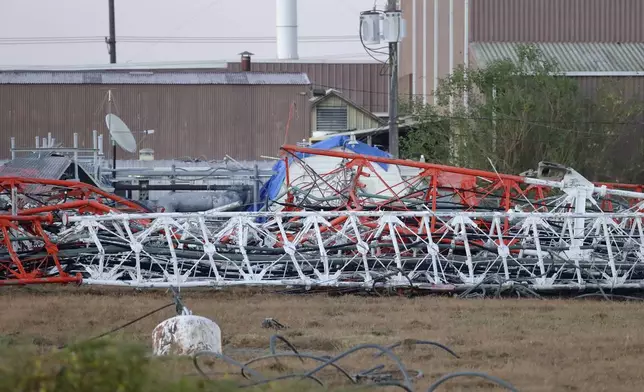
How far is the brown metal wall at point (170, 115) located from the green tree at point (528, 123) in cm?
813

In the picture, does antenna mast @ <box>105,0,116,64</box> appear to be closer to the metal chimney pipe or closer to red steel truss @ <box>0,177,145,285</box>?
the metal chimney pipe

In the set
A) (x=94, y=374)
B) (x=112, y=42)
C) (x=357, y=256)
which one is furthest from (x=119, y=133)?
(x=112, y=42)

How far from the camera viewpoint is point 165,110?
1660 inches

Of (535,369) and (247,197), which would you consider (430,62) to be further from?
(535,369)

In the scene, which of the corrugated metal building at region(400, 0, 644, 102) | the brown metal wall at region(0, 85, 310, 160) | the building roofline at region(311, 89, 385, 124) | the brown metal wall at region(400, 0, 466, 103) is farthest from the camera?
the building roofline at region(311, 89, 385, 124)

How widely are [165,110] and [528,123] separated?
16.1 m

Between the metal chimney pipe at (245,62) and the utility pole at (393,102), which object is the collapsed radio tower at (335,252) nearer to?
the utility pole at (393,102)

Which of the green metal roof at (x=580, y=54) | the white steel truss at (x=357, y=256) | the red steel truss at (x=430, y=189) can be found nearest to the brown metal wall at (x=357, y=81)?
the green metal roof at (x=580, y=54)

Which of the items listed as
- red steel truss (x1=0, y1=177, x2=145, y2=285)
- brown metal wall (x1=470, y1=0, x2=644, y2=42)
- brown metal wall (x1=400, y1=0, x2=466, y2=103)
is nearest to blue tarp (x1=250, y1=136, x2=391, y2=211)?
red steel truss (x1=0, y1=177, x2=145, y2=285)

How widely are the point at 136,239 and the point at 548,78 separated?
2122 centimetres

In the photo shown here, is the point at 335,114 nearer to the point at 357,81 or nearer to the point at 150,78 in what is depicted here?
the point at 357,81

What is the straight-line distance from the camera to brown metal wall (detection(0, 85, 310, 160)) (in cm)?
4184

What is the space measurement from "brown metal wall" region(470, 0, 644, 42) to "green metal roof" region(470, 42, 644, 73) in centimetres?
33

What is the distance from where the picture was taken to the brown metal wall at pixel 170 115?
41.8 m
